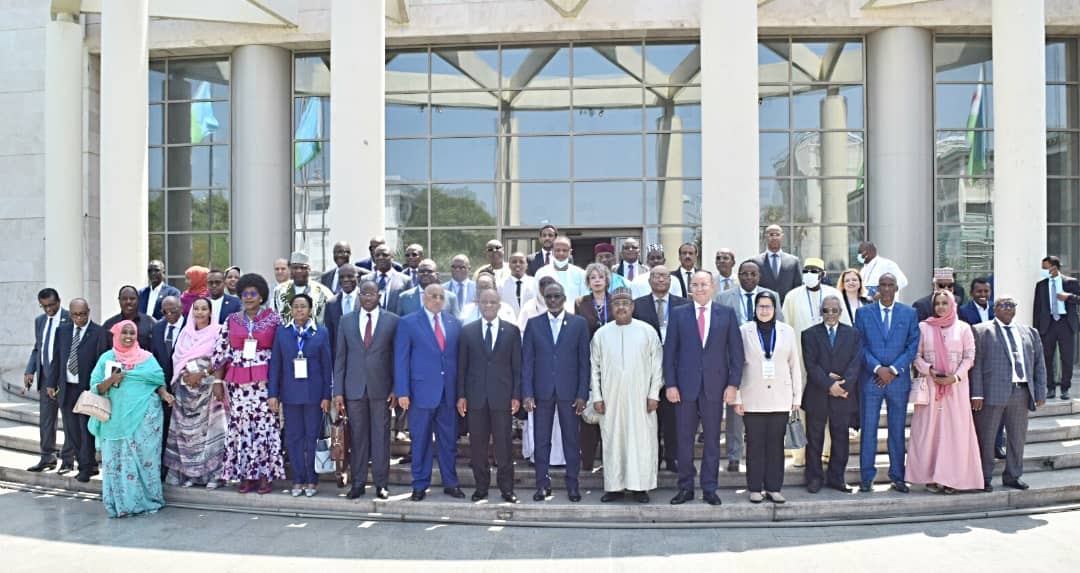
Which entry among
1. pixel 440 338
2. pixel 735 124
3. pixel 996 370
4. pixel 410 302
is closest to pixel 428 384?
pixel 440 338

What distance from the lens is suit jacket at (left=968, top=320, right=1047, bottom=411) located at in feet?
23.2

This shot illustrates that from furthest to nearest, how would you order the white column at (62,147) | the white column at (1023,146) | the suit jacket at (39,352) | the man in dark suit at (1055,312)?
the white column at (62,147) < the white column at (1023,146) < the man in dark suit at (1055,312) < the suit jacket at (39,352)

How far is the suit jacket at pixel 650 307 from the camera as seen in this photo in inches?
285

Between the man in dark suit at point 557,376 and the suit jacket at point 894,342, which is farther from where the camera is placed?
the suit jacket at point 894,342

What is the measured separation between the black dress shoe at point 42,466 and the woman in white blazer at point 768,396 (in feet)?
22.1

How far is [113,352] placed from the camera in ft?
23.3

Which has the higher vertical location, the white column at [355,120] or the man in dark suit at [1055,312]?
the white column at [355,120]

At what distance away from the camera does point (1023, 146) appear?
35.7 ft

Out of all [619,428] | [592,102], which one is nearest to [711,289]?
[619,428]

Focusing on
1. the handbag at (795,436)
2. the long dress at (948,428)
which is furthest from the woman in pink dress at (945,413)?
the handbag at (795,436)

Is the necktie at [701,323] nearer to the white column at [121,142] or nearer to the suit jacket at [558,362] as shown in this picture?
the suit jacket at [558,362]

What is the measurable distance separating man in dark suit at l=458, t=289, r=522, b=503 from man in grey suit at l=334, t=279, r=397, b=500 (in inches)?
26.0

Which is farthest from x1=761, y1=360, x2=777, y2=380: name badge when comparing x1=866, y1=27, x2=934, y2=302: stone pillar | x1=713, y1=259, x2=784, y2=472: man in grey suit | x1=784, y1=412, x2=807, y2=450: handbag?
x1=866, y1=27, x2=934, y2=302: stone pillar

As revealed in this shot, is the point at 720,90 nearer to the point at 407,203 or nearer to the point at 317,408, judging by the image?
the point at 317,408
